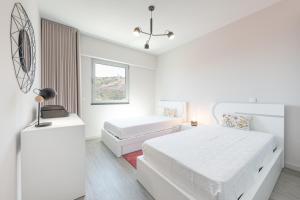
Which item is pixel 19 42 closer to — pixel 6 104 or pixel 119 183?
pixel 6 104

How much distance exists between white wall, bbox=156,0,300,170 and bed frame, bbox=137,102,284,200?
15cm

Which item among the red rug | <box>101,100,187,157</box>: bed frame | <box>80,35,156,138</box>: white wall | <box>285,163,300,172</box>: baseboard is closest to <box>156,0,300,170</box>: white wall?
<box>285,163,300,172</box>: baseboard

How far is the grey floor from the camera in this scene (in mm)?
1755

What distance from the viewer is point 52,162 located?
1.54 m

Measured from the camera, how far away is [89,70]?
13.0ft

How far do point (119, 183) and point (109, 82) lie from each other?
10.2ft

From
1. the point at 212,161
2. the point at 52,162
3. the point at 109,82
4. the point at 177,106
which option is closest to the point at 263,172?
the point at 212,161

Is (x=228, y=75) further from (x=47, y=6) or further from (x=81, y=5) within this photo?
(x=47, y=6)

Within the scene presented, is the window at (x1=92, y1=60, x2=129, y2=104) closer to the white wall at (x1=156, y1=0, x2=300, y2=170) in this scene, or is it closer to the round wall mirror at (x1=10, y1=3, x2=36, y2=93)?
the white wall at (x1=156, y1=0, x2=300, y2=170)

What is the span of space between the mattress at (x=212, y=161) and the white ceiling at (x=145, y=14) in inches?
92.5

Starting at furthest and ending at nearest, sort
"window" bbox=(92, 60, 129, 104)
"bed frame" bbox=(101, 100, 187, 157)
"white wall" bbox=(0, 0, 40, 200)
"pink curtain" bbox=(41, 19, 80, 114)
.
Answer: "window" bbox=(92, 60, 129, 104), "pink curtain" bbox=(41, 19, 80, 114), "bed frame" bbox=(101, 100, 187, 157), "white wall" bbox=(0, 0, 40, 200)

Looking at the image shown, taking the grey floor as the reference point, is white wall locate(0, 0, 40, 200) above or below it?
above

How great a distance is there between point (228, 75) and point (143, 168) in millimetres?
2774

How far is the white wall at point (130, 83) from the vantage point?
12.7ft
